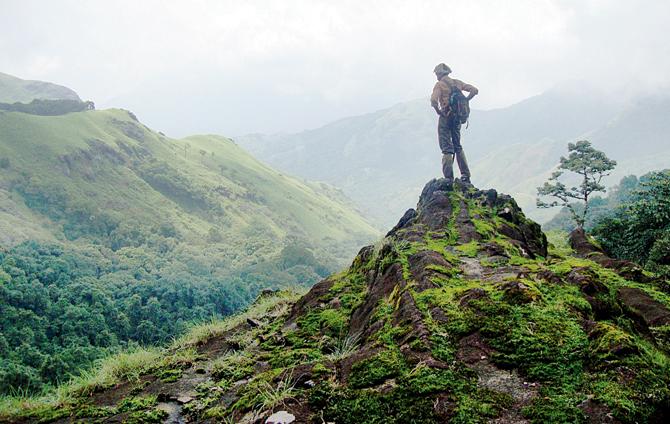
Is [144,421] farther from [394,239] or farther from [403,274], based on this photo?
[394,239]

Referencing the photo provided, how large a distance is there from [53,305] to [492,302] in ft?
210

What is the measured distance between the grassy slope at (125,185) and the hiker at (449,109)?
346 feet

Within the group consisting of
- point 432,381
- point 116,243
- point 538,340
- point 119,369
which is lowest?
point 116,243

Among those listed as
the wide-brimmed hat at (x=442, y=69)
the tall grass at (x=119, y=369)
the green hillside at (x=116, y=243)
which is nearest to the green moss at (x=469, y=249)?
the tall grass at (x=119, y=369)

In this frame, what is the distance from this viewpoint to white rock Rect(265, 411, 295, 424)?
4.52m

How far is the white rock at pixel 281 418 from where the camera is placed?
452cm

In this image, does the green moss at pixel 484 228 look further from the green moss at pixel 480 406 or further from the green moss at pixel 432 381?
the green moss at pixel 480 406

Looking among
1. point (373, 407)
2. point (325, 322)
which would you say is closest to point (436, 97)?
point (325, 322)

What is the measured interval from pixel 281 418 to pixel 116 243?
13423 centimetres

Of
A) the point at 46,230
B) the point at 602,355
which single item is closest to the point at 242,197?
the point at 46,230

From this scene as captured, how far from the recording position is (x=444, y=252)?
361 inches

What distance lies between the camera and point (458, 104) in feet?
52.9

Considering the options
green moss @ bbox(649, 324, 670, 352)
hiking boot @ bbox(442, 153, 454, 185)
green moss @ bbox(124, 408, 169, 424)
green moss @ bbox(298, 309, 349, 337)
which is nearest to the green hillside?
hiking boot @ bbox(442, 153, 454, 185)

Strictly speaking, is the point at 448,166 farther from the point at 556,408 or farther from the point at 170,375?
the point at 556,408
